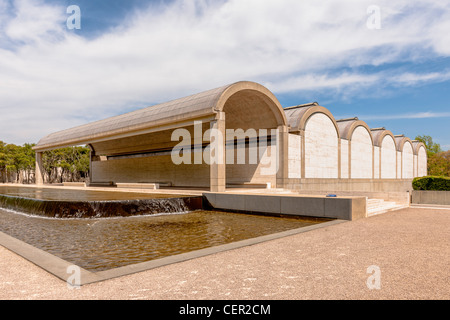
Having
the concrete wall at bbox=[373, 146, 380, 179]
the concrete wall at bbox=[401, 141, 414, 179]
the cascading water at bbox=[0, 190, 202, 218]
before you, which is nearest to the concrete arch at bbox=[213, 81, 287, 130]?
the cascading water at bbox=[0, 190, 202, 218]

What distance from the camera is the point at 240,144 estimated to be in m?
27.2

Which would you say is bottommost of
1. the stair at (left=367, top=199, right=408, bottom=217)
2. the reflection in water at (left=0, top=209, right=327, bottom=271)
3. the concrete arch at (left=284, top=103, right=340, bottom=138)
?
the reflection in water at (left=0, top=209, right=327, bottom=271)

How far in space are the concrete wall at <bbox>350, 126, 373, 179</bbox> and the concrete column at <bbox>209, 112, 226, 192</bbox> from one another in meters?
18.4

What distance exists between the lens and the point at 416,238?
27.1 ft

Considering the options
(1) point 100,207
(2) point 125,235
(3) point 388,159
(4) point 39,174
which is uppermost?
(3) point 388,159

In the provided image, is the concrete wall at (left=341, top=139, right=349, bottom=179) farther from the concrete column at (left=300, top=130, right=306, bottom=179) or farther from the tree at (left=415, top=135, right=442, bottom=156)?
the tree at (left=415, top=135, right=442, bottom=156)

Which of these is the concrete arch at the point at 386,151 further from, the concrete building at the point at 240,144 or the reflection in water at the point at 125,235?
the reflection in water at the point at 125,235

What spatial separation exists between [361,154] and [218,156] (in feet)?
69.8

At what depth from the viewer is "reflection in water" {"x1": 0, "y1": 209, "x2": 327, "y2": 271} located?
703 centimetres

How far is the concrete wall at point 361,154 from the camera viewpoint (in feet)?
107

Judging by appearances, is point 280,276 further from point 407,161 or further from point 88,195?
Answer: point 407,161

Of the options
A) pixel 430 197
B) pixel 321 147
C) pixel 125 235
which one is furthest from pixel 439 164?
pixel 125 235

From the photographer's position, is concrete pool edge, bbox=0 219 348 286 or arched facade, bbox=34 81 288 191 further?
arched facade, bbox=34 81 288 191
